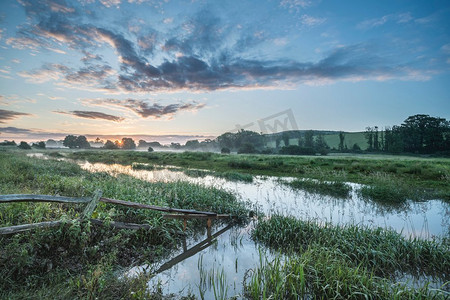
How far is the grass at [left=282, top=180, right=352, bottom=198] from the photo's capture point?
56.3 feet

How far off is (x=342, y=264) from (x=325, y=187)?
46.7ft

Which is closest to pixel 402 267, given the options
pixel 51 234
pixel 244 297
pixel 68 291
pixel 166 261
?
pixel 244 297

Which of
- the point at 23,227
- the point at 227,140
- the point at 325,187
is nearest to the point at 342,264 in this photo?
the point at 23,227

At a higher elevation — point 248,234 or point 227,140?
point 227,140

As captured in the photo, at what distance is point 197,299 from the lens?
5152 millimetres

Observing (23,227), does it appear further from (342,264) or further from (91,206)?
(342,264)

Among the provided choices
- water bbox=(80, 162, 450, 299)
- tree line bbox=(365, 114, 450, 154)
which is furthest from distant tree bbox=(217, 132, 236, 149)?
water bbox=(80, 162, 450, 299)

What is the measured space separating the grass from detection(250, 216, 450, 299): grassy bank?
8990 mm

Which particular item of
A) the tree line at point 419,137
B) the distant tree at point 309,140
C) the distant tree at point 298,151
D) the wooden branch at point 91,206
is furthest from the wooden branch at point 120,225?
the distant tree at point 309,140

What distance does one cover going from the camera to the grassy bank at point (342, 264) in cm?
478

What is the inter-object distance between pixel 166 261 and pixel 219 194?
6.85 m

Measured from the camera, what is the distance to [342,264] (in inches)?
222

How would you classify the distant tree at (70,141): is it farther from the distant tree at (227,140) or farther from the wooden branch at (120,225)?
the wooden branch at (120,225)

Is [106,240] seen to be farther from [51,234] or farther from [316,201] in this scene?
[316,201]
